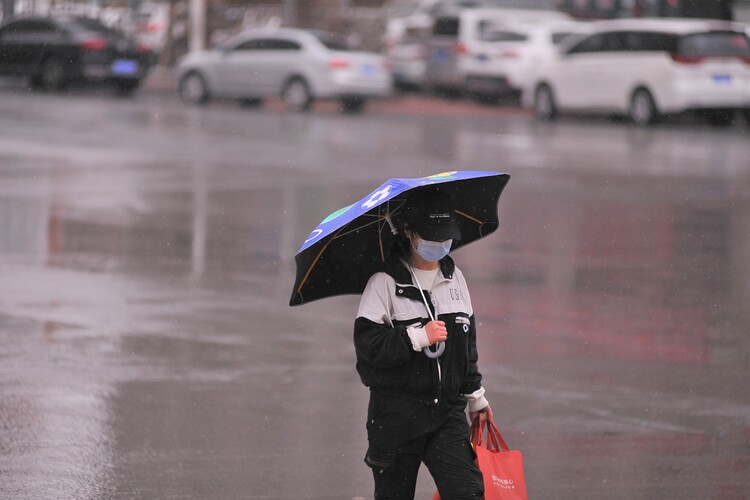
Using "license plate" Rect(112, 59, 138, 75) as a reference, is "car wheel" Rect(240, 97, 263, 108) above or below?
below

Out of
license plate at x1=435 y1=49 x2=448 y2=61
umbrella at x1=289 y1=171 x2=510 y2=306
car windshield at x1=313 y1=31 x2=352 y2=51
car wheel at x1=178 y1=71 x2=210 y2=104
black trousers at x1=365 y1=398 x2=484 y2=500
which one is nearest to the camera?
black trousers at x1=365 y1=398 x2=484 y2=500

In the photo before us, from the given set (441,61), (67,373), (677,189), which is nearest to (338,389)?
(67,373)

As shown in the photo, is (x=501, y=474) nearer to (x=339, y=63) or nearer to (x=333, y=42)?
(x=339, y=63)

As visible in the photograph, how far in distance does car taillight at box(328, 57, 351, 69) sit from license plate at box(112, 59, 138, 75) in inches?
233

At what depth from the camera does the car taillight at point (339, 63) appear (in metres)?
26.5

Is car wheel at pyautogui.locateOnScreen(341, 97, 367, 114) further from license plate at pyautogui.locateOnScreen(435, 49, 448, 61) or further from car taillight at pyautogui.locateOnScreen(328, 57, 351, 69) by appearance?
license plate at pyautogui.locateOnScreen(435, 49, 448, 61)

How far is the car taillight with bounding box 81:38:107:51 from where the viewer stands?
30.1 meters

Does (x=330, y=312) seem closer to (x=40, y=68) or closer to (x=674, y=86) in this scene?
(x=674, y=86)

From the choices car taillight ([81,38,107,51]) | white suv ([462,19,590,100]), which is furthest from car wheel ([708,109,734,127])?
car taillight ([81,38,107,51])

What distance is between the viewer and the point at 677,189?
14.8m

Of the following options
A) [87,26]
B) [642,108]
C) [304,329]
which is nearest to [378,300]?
[304,329]

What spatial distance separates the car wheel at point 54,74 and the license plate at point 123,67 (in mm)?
1243

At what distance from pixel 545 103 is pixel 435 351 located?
21.9 metres

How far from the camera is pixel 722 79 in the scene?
2266 cm
